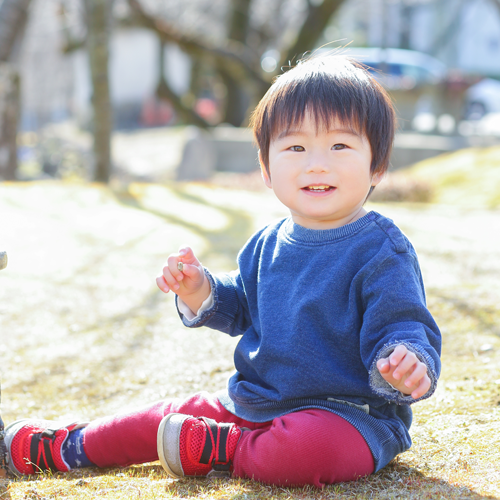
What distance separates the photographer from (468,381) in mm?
2299

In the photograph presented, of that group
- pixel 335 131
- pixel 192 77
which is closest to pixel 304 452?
pixel 335 131

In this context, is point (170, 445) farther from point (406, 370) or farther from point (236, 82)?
point (236, 82)

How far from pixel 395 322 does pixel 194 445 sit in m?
0.59

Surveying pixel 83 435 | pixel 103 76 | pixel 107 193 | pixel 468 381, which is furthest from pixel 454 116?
pixel 83 435

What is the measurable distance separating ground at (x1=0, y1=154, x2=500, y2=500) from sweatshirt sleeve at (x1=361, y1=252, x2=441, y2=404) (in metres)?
0.29

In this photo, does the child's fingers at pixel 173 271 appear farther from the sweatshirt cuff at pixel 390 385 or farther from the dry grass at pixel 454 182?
the dry grass at pixel 454 182

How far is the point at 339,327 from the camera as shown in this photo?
5.32ft

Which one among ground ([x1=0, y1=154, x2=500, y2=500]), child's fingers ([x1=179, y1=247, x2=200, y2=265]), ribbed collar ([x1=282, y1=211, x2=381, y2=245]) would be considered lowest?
ground ([x1=0, y1=154, x2=500, y2=500])

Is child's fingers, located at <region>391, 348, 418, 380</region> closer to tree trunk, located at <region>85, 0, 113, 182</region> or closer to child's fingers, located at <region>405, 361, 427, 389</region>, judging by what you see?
child's fingers, located at <region>405, 361, 427, 389</region>

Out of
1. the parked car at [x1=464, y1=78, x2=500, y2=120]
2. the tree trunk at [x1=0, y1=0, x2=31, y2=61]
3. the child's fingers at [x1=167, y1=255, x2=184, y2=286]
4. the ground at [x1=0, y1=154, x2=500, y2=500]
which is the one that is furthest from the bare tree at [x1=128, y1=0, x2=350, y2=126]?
the child's fingers at [x1=167, y1=255, x2=184, y2=286]

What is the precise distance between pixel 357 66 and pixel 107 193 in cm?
447

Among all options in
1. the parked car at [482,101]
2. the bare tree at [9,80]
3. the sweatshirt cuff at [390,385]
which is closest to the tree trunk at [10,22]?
the bare tree at [9,80]

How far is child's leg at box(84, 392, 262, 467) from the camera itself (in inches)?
70.9

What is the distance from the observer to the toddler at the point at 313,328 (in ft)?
5.16
